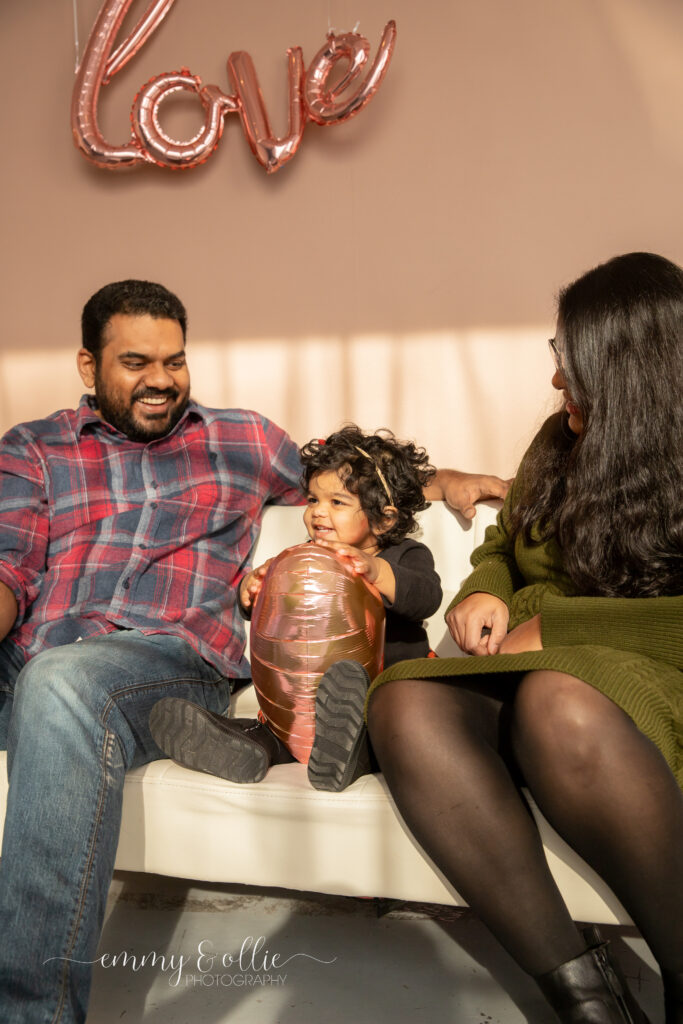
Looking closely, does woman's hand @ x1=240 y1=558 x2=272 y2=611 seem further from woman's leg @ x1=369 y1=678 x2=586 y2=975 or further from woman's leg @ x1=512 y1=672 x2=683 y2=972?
woman's leg @ x1=512 y1=672 x2=683 y2=972

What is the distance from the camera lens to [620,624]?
1.35m

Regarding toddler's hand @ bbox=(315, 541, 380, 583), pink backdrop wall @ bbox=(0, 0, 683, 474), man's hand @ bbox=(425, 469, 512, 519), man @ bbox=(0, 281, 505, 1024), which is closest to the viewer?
man @ bbox=(0, 281, 505, 1024)

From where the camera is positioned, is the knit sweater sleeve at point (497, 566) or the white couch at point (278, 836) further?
the knit sweater sleeve at point (497, 566)

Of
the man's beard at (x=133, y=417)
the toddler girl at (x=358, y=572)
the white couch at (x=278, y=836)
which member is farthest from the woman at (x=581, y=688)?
the man's beard at (x=133, y=417)

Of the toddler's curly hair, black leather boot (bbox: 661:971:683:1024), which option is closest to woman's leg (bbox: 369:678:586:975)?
black leather boot (bbox: 661:971:683:1024)

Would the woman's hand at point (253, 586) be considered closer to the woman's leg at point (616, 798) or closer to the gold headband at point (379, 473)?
the gold headband at point (379, 473)

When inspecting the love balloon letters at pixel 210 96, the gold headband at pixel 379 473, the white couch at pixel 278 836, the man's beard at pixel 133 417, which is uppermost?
the love balloon letters at pixel 210 96

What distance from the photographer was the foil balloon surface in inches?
62.0

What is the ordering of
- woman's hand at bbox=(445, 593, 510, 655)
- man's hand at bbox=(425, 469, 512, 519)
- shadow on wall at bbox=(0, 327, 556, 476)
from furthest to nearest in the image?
shadow on wall at bbox=(0, 327, 556, 476) < man's hand at bbox=(425, 469, 512, 519) < woman's hand at bbox=(445, 593, 510, 655)

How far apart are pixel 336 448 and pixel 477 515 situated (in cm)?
40

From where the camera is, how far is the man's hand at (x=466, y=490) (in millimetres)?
2035

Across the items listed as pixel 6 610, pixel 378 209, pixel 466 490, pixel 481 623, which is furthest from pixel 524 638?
pixel 378 209

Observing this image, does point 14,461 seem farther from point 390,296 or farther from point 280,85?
point 280,85

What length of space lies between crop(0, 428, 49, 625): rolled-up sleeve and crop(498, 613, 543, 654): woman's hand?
106 centimetres
